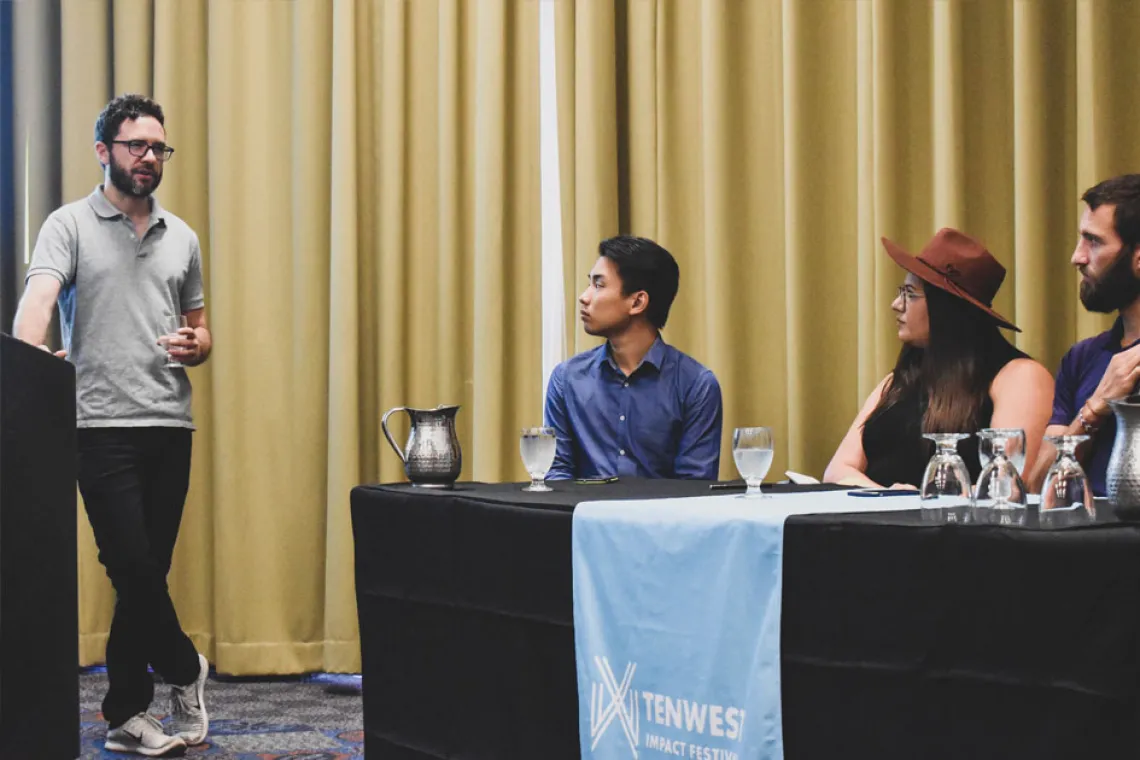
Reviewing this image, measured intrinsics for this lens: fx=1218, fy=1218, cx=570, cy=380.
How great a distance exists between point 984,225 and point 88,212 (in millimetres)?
2144

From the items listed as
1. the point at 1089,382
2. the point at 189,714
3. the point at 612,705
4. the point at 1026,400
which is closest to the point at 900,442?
the point at 1026,400

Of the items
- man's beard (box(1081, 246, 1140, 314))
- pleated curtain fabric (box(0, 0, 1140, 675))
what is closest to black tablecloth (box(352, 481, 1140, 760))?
man's beard (box(1081, 246, 1140, 314))

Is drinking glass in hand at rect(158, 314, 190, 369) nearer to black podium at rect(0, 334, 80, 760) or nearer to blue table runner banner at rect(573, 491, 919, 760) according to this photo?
black podium at rect(0, 334, 80, 760)

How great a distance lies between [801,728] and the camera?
155 centimetres

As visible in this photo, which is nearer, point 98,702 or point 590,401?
point 590,401

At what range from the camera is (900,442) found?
2627mm

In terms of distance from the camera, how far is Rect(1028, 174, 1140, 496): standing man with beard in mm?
2248

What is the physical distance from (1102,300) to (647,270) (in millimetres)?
1078

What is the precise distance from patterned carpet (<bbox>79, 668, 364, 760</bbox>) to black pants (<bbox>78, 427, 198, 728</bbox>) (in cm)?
18

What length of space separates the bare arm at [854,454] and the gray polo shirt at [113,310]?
1.52 m

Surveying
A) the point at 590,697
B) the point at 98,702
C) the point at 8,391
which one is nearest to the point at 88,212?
the point at 8,391

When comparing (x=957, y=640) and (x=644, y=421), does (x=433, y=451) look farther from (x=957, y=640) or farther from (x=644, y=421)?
(x=957, y=640)

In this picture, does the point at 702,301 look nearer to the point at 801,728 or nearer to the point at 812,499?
the point at 812,499

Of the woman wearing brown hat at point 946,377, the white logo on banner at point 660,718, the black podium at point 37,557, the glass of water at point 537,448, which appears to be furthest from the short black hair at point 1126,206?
the black podium at point 37,557
